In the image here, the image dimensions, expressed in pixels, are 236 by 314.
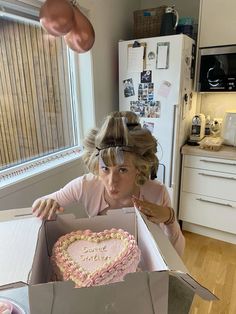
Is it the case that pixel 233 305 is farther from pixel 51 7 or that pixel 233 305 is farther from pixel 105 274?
pixel 51 7

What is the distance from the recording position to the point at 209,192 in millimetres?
2232

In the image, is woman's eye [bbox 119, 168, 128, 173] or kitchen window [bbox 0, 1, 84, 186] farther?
kitchen window [bbox 0, 1, 84, 186]

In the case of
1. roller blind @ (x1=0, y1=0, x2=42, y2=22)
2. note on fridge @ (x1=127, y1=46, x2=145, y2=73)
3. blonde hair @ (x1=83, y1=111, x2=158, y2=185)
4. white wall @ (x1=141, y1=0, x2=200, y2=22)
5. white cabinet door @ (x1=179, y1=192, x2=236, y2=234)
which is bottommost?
white cabinet door @ (x1=179, y1=192, x2=236, y2=234)

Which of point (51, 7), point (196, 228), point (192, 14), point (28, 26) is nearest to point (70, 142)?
point (28, 26)

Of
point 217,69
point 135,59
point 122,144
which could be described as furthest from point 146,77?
point 122,144

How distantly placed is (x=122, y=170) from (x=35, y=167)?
1.07 meters

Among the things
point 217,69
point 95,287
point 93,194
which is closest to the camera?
point 95,287

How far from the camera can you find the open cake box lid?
1.38 ft

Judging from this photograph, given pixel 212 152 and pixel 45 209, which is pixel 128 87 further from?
pixel 45 209

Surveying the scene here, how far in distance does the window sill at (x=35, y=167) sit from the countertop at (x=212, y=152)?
0.97m

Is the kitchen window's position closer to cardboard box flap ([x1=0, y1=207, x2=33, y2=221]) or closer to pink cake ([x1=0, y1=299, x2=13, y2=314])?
cardboard box flap ([x1=0, y1=207, x2=33, y2=221])

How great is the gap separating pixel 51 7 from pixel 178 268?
1119 millimetres

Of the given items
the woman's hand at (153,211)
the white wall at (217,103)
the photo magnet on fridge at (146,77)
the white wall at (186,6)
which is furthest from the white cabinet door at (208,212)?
the white wall at (186,6)

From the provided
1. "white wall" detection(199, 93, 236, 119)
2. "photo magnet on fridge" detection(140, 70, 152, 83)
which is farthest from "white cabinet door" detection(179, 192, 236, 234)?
"photo magnet on fridge" detection(140, 70, 152, 83)
